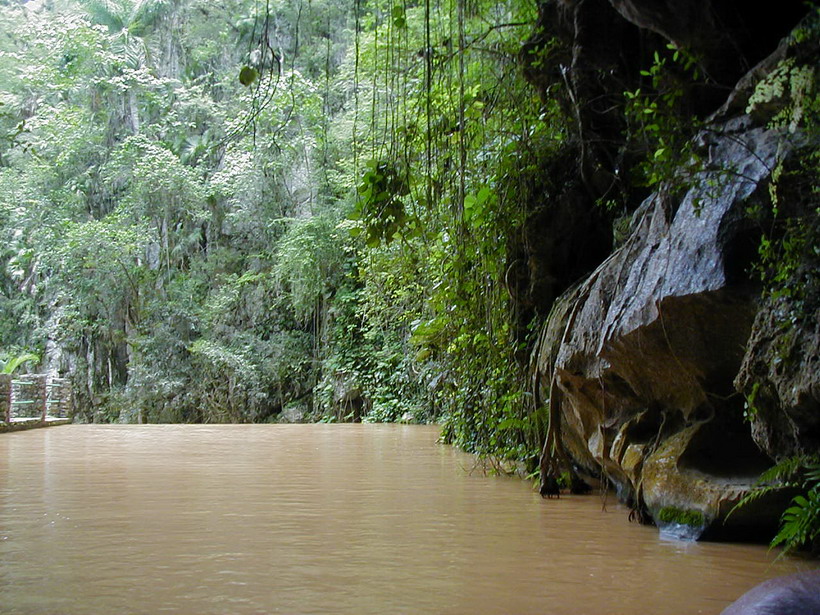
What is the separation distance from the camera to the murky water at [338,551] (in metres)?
2.94

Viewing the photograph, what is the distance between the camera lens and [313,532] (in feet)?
14.2

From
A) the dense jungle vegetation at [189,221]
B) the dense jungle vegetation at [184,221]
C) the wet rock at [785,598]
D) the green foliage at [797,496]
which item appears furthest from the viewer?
the dense jungle vegetation at [184,221]

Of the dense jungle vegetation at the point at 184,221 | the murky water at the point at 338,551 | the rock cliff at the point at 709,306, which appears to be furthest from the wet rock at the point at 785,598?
the dense jungle vegetation at the point at 184,221

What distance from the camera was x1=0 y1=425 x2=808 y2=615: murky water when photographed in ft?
9.63

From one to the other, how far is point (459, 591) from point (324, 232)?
19127 millimetres

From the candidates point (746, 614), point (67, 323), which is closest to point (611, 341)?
point (746, 614)

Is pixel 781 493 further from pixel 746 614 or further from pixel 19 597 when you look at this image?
pixel 19 597

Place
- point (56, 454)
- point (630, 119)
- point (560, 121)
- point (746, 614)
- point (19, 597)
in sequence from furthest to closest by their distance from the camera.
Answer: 1. point (56, 454)
2. point (560, 121)
3. point (630, 119)
4. point (19, 597)
5. point (746, 614)

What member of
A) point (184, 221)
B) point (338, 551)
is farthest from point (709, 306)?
point (184, 221)

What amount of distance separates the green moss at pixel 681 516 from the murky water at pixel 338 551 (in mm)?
135

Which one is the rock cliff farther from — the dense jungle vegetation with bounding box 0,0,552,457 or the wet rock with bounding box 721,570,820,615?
the dense jungle vegetation with bounding box 0,0,552,457

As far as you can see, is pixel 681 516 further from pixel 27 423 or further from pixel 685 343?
pixel 27 423

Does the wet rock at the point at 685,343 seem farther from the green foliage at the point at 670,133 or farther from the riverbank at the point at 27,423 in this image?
the riverbank at the point at 27,423

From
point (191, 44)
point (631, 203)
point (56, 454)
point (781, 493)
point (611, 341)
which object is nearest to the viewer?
point (781, 493)
